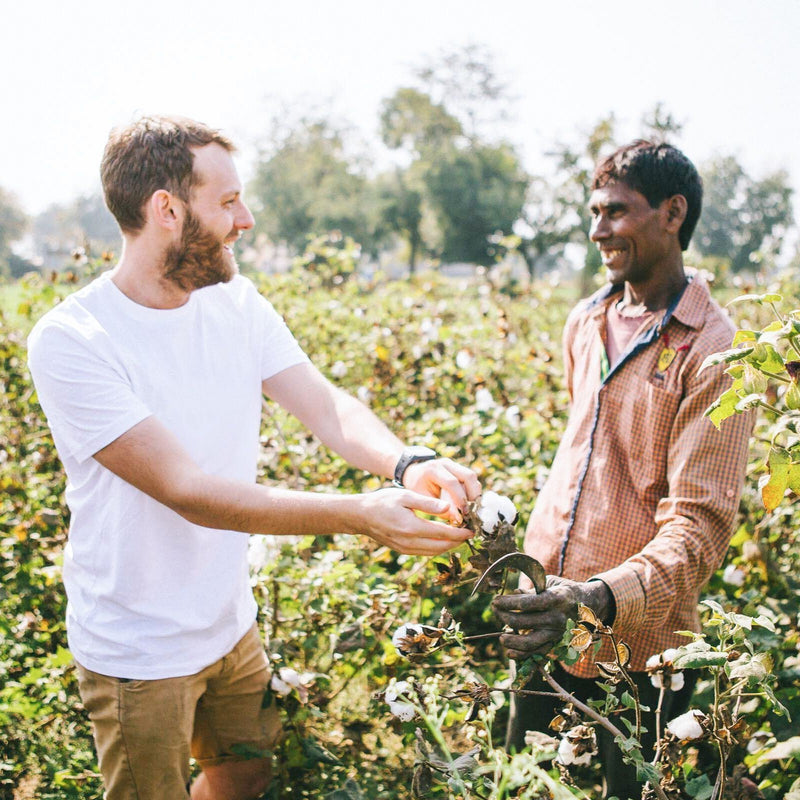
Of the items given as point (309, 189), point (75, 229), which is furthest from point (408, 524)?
point (309, 189)

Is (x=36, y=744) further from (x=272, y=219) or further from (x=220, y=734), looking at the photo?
(x=272, y=219)

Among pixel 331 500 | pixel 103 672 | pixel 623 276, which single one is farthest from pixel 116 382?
pixel 623 276

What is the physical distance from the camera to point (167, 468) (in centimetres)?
171

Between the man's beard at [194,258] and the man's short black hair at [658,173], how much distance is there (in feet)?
3.95

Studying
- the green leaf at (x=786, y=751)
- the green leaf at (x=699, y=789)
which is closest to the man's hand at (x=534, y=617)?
the green leaf at (x=699, y=789)

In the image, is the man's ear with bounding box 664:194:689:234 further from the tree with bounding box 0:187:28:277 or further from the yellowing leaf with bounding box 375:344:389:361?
the tree with bounding box 0:187:28:277

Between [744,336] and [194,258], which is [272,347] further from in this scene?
[744,336]

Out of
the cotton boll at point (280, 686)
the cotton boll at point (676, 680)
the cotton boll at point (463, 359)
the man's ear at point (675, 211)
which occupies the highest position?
the man's ear at point (675, 211)

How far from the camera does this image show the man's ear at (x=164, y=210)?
1972 mm

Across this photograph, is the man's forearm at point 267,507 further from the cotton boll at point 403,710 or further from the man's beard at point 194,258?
the man's beard at point 194,258

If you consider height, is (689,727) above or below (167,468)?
below

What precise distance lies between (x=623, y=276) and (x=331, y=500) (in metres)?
1.15

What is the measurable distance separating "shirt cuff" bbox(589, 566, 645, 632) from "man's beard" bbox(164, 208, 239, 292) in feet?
4.30

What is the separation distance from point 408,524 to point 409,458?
0.39m
